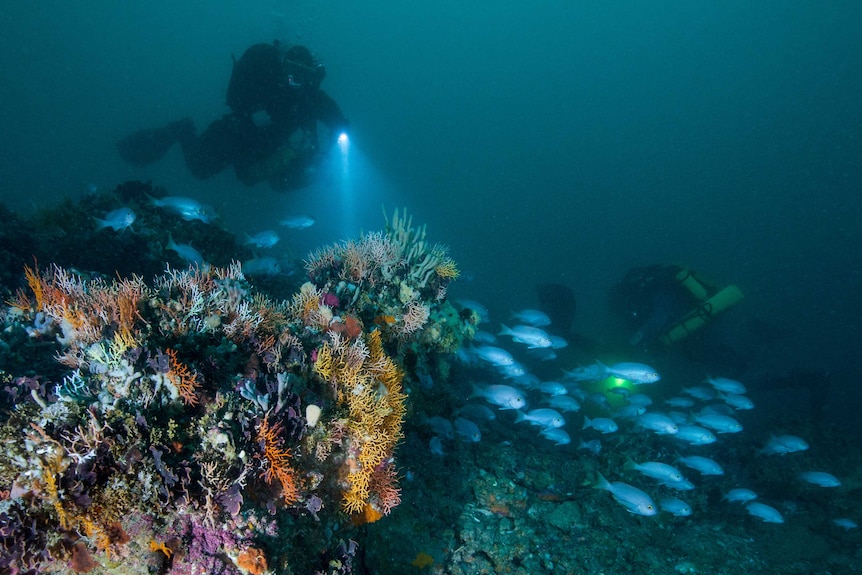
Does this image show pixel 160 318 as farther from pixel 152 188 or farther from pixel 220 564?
pixel 152 188

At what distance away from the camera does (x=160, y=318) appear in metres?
3.27

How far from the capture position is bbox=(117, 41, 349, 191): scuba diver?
45.0ft

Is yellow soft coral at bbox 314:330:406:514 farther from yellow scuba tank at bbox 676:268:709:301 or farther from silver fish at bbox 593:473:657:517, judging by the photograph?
yellow scuba tank at bbox 676:268:709:301

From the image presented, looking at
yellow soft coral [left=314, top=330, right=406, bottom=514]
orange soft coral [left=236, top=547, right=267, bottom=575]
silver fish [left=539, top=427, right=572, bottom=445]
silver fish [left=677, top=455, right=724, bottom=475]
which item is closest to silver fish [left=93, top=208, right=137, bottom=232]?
yellow soft coral [left=314, top=330, right=406, bottom=514]

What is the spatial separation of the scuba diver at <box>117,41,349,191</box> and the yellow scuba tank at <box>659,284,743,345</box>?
15.6 metres

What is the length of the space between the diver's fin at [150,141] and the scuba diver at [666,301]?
809 inches

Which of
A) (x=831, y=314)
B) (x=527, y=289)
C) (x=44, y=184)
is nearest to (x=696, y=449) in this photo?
(x=527, y=289)

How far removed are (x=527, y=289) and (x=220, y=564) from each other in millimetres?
46657

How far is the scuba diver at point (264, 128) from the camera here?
45.0 feet

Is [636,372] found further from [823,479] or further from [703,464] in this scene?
[823,479]

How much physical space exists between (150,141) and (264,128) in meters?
5.26

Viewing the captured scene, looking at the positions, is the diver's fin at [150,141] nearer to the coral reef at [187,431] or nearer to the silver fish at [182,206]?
the silver fish at [182,206]

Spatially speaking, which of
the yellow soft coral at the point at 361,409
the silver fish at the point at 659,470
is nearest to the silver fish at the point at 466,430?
the yellow soft coral at the point at 361,409

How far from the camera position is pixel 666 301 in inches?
A: 684
